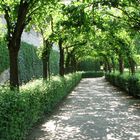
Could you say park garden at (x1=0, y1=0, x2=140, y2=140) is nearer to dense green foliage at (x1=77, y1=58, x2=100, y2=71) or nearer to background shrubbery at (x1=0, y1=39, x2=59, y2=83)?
background shrubbery at (x1=0, y1=39, x2=59, y2=83)

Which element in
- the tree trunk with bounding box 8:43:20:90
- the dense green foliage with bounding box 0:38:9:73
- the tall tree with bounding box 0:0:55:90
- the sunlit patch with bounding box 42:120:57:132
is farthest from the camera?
the dense green foliage with bounding box 0:38:9:73

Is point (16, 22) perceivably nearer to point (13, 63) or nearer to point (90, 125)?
point (13, 63)

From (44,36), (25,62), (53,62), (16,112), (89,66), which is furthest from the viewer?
(89,66)

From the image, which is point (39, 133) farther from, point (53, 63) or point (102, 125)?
point (53, 63)

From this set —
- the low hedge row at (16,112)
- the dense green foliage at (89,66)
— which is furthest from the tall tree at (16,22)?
the dense green foliage at (89,66)

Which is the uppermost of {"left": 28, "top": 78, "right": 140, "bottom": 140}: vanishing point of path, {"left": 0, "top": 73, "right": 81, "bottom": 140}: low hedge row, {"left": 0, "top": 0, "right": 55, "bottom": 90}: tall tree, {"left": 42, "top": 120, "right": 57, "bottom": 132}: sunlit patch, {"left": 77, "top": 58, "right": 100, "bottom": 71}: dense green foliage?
{"left": 0, "top": 0, "right": 55, "bottom": 90}: tall tree

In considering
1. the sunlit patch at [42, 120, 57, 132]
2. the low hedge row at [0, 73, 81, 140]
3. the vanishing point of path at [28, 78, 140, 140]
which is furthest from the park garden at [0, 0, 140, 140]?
the vanishing point of path at [28, 78, 140, 140]

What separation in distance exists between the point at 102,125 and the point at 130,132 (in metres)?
1.53

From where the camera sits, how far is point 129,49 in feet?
93.7

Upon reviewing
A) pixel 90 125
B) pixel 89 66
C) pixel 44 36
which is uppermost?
pixel 44 36

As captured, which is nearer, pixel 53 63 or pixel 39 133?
pixel 39 133

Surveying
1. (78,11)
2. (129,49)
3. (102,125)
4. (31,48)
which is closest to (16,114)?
(102,125)

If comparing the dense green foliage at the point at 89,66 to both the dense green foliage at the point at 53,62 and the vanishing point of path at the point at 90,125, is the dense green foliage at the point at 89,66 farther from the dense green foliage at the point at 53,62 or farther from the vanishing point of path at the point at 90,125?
the vanishing point of path at the point at 90,125

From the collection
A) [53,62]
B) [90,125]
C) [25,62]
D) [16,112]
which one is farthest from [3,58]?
[53,62]
